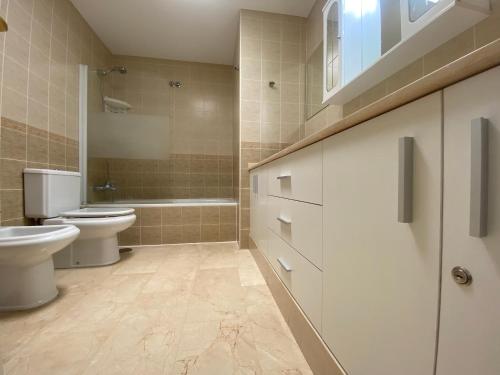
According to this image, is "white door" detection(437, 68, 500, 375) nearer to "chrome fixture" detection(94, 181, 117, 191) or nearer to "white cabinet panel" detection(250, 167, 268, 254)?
"white cabinet panel" detection(250, 167, 268, 254)

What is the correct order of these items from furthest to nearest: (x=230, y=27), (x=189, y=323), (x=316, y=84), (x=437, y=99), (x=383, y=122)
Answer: (x=230, y=27)
(x=316, y=84)
(x=189, y=323)
(x=383, y=122)
(x=437, y=99)

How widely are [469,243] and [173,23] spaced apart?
2814 mm

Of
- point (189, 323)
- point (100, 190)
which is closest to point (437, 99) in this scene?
point (189, 323)

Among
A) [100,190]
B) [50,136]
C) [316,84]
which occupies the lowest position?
[100,190]

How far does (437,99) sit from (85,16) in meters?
2.99

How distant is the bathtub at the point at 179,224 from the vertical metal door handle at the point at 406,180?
1.97 m

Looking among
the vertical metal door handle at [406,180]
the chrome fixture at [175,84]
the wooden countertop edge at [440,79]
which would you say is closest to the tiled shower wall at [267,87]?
the chrome fixture at [175,84]

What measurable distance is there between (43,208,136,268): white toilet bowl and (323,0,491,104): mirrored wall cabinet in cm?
170

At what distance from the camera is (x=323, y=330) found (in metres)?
0.65

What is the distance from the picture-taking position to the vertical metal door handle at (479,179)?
10.7 inches

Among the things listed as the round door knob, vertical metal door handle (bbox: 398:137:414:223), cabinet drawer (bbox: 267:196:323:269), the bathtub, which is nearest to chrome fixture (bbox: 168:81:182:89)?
the bathtub

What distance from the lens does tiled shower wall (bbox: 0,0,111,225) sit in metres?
1.39

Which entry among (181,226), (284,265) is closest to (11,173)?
(181,226)

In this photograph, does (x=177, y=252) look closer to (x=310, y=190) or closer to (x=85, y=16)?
(x=310, y=190)
